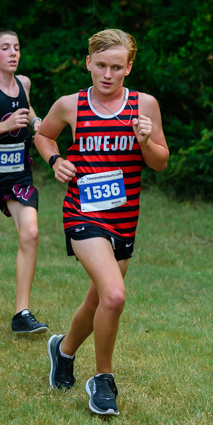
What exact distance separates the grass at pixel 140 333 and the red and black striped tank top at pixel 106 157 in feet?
3.08

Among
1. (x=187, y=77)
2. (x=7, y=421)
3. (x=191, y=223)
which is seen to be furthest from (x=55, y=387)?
(x=187, y=77)

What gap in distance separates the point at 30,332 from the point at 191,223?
4030 millimetres

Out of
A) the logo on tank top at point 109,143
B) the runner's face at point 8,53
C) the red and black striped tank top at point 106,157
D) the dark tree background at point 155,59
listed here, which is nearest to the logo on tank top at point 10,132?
the runner's face at point 8,53

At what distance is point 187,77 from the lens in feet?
31.2

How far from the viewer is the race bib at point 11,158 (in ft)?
15.8

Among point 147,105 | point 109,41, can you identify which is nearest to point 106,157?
point 147,105

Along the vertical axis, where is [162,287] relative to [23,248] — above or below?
below

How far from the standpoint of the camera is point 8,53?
4871mm

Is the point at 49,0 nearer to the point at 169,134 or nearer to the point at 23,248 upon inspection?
the point at 169,134

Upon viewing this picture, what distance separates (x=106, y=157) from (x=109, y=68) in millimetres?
472

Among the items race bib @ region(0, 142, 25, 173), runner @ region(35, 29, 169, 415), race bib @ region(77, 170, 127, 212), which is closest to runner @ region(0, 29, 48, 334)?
race bib @ region(0, 142, 25, 173)

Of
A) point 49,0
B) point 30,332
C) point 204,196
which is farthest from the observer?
point 49,0

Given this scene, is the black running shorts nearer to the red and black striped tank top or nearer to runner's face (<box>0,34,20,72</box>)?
the red and black striped tank top

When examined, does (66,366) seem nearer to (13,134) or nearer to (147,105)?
(147,105)
